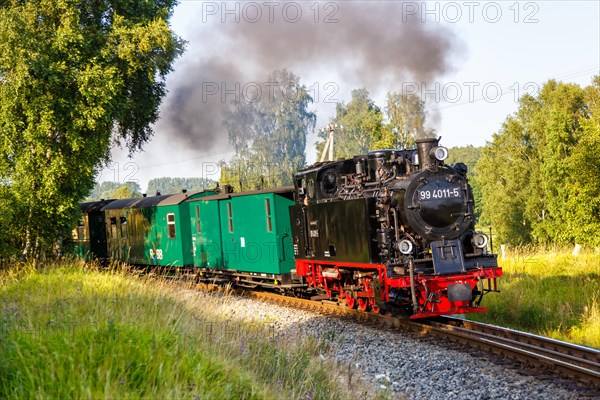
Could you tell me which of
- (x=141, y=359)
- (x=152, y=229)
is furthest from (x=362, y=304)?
(x=152, y=229)

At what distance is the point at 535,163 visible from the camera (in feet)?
163

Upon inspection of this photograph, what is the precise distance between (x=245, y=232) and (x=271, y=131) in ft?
119

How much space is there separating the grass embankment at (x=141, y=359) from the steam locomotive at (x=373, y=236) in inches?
105

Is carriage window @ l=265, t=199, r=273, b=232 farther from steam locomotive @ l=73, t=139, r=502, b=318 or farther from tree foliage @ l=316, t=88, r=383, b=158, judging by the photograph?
tree foliage @ l=316, t=88, r=383, b=158

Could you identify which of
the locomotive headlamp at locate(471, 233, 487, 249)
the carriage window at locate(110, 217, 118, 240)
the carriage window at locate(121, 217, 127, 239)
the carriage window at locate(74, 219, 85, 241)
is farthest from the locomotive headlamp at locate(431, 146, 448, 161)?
the carriage window at locate(74, 219, 85, 241)

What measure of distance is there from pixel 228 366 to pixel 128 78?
1586 cm

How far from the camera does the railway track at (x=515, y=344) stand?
739cm

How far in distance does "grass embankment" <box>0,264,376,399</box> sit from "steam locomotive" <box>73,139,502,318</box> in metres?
2.66

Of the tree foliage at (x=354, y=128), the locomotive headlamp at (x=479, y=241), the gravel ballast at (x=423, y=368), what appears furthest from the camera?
the tree foliage at (x=354, y=128)

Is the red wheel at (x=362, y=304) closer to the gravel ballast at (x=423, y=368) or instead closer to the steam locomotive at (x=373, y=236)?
the steam locomotive at (x=373, y=236)

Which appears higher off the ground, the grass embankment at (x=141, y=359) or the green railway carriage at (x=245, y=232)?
the green railway carriage at (x=245, y=232)

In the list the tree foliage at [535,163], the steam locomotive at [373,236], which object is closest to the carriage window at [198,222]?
the steam locomotive at [373,236]

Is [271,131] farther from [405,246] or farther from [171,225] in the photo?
[405,246]

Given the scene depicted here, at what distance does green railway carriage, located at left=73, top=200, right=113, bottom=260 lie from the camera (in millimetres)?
25156
